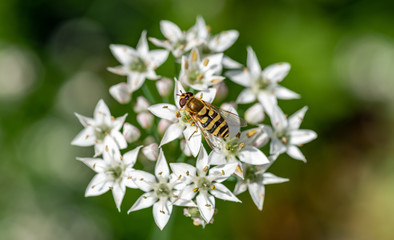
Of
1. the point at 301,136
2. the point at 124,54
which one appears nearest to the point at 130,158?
the point at 124,54

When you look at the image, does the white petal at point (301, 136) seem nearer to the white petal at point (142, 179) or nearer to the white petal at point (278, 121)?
the white petal at point (278, 121)

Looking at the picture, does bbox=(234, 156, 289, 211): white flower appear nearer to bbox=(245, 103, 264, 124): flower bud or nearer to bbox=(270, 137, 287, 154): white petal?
bbox=(270, 137, 287, 154): white petal

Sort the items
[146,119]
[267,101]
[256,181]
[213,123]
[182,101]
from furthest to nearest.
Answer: [267,101]
[146,119]
[256,181]
[182,101]
[213,123]

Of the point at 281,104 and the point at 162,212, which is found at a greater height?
the point at 162,212

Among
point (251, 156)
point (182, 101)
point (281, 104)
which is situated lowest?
point (281, 104)

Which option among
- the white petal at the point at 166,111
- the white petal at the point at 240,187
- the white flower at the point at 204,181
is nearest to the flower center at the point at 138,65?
the white petal at the point at 166,111

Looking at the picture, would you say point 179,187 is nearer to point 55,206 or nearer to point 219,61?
point 219,61

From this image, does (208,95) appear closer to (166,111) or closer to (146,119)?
(166,111)

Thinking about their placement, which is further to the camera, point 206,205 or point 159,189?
point 159,189

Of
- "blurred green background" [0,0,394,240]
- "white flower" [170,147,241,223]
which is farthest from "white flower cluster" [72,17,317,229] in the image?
"blurred green background" [0,0,394,240]
